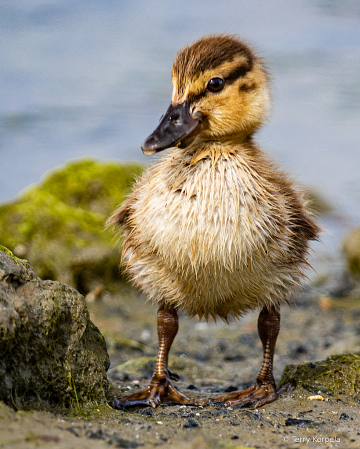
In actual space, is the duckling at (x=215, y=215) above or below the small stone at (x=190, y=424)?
above

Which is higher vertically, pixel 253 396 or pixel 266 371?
pixel 266 371

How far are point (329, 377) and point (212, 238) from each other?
1.77 meters

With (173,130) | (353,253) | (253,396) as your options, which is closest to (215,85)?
(173,130)

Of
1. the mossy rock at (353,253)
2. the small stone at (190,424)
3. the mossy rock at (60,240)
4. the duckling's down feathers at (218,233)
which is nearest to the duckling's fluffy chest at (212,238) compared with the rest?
the duckling's down feathers at (218,233)

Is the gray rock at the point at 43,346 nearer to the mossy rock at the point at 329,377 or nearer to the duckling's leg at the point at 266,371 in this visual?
the duckling's leg at the point at 266,371

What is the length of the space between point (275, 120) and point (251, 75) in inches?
679

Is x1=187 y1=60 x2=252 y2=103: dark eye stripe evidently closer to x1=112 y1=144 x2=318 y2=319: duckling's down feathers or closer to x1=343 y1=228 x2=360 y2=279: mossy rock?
x1=112 y1=144 x2=318 y2=319: duckling's down feathers

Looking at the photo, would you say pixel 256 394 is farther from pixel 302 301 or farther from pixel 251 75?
pixel 302 301

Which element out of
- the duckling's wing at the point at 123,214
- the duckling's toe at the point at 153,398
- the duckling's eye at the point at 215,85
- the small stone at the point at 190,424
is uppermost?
the duckling's eye at the point at 215,85

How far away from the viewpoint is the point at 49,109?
70.5ft

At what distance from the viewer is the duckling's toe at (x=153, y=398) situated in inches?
176

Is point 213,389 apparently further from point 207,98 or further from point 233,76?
point 233,76

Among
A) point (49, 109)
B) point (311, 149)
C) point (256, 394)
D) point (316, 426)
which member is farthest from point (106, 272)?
point (49, 109)

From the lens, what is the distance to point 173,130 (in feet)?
15.0
